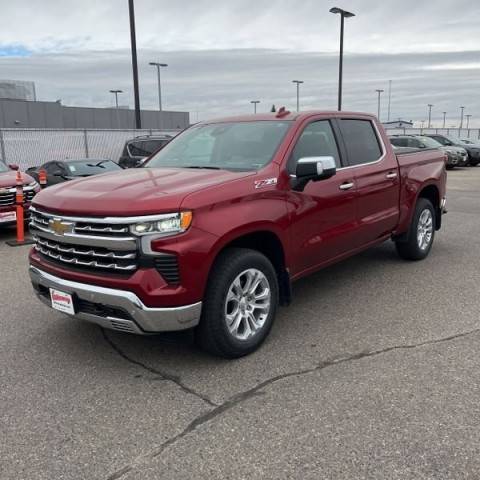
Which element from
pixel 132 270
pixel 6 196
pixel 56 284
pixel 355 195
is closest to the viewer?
pixel 132 270

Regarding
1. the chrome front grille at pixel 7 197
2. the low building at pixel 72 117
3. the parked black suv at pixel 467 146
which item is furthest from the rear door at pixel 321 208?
the low building at pixel 72 117

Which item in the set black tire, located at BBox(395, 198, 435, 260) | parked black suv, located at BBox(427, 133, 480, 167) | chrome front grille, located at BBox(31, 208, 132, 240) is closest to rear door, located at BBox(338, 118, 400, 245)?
black tire, located at BBox(395, 198, 435, 260)

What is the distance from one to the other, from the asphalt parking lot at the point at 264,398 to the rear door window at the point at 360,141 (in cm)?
144

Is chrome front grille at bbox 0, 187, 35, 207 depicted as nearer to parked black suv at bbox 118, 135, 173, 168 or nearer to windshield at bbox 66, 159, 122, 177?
windshield at bbox 66, 159, 122, 177

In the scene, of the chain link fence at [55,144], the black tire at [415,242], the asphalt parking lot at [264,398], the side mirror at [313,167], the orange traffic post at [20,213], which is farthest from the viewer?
the chain link fence at [55,144]

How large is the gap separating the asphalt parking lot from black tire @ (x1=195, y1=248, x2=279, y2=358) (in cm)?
14

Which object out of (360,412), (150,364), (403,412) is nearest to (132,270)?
(150,364)

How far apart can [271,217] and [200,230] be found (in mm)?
749

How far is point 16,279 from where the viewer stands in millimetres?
6348

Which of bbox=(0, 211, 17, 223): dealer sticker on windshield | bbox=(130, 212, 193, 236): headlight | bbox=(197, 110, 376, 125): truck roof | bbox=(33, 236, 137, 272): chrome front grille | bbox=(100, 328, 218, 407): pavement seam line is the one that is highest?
bbox=(197, 110, 376, 125): truck roof

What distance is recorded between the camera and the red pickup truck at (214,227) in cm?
343

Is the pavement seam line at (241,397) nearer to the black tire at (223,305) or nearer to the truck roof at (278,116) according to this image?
the black tire at (223,305)

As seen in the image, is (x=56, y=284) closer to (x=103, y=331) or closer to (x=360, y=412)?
(x=103, y=331)

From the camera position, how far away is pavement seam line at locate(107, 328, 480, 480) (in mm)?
2783
